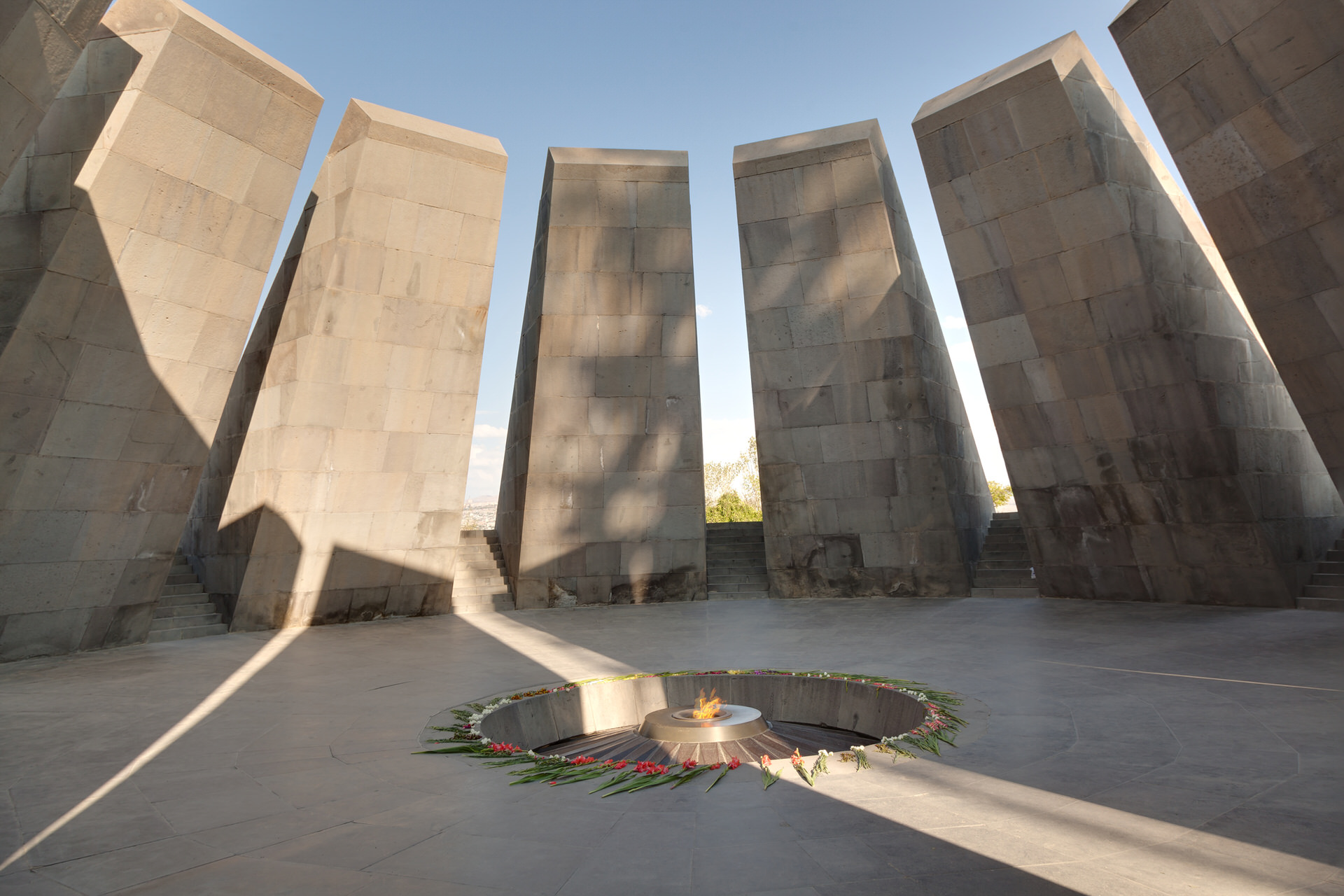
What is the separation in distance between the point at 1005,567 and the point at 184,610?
52.6ft

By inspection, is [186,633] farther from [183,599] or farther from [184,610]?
[183,599]

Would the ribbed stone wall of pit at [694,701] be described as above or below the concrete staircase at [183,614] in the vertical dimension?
below

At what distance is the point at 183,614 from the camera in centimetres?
1371

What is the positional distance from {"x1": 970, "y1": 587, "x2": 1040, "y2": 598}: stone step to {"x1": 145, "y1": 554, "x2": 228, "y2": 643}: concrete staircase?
1446 centimetres

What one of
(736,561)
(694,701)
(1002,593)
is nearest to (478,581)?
(736,561)

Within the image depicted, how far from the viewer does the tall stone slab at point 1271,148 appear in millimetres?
9391

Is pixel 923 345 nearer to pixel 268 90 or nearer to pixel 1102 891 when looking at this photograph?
pixel 268 90

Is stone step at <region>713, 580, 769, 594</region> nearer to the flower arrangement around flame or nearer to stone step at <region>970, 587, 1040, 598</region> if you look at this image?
stone step at <region>970, 587, 1040, 598</region>

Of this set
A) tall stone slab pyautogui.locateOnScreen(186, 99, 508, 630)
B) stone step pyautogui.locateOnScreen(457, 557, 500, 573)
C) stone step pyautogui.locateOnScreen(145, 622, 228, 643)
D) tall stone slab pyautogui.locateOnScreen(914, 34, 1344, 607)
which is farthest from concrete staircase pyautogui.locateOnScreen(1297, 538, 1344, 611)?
stone step pyautogui.locateOnScreen(145, 622, 228, 643)

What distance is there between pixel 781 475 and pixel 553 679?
960 cm

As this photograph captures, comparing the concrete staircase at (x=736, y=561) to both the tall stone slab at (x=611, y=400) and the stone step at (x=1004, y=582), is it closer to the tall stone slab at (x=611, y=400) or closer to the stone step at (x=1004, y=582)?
the tall stone slab at (x=611, y=400)

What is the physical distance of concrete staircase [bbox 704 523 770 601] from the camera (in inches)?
704

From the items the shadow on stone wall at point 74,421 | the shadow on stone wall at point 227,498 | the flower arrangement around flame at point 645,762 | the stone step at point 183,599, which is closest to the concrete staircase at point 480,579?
the shadow on stone wall at point 227,498

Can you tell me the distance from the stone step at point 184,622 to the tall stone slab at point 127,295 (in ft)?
1.77
